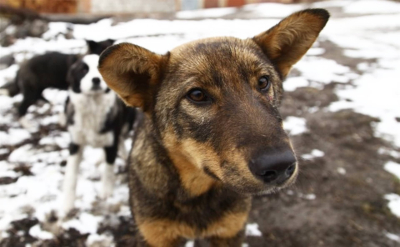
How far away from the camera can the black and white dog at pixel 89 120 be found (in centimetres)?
429

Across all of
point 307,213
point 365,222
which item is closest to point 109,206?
point 307,213

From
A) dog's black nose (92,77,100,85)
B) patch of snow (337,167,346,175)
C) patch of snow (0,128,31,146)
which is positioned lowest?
patch of snow (337,167,346,175)

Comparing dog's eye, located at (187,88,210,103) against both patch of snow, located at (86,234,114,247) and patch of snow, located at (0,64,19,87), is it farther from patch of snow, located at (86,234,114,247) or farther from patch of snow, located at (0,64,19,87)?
patch of snow, located at (0,64,19,87)

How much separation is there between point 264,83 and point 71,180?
115 inches

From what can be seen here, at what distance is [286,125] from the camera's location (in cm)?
607

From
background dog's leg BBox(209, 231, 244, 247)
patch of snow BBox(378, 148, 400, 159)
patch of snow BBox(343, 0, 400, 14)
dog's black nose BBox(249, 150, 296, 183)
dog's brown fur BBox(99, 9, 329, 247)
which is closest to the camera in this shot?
dog's black nose BBox(249, 150, 296, 183)

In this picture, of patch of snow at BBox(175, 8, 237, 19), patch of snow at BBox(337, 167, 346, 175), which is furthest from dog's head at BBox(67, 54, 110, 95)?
patch of snow at BBox(175, 8, 237, 19)

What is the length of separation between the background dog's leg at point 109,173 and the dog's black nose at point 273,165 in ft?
9.54

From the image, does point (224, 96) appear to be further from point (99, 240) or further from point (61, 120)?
point (61, 120)

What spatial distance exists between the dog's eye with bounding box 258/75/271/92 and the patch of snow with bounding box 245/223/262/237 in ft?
6.76

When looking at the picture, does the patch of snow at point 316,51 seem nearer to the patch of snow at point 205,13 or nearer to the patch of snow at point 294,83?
the patch of snow at point 294,83

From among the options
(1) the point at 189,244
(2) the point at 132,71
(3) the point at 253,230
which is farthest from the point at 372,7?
(2) the point at 132,71

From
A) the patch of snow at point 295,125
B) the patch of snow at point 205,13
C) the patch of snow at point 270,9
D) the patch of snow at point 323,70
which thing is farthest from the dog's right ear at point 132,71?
the patch of snow at point 270,9

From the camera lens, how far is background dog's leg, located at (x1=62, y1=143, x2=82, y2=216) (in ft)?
14.5
